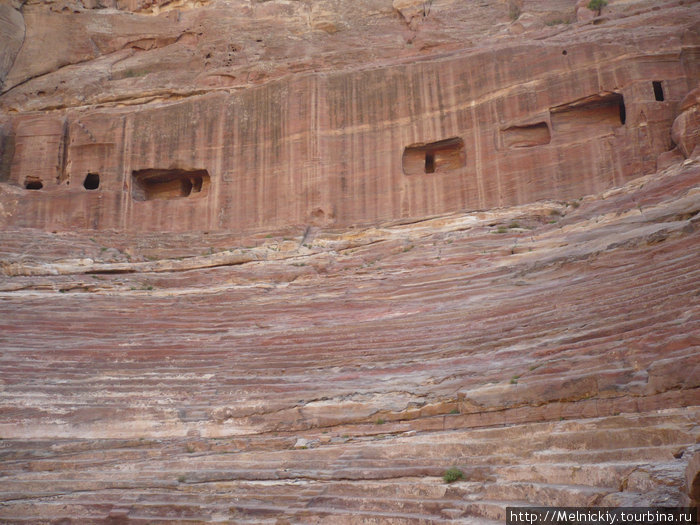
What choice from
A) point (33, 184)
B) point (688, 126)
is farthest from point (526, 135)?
point (33, 184)

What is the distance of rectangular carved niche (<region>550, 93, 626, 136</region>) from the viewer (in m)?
17.6

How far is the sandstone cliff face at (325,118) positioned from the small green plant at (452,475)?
36.5 ft

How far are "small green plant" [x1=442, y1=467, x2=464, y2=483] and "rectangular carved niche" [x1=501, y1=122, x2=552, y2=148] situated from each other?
40.9 feet

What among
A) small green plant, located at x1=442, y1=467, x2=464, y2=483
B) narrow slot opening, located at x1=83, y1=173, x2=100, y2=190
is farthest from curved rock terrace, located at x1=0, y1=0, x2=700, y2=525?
narrow slot opening, located at x1=83, y1=173, x2=100, y2=190

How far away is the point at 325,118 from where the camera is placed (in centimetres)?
2023

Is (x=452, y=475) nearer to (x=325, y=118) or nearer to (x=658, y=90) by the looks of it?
(x=658, y=90)

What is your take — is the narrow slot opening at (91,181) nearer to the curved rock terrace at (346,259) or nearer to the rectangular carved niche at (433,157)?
the curved rock terrace at (346,259)

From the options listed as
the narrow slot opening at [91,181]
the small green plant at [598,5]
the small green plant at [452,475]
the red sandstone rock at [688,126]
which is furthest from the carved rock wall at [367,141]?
the small green plant at [452,475]

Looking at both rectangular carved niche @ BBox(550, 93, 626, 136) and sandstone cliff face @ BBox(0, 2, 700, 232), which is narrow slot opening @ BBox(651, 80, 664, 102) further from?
rectangular carved niche @ BBox(550, 93, 626, 136)

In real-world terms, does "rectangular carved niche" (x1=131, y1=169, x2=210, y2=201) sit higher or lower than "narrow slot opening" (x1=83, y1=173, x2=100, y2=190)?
lower

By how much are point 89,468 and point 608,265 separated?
811cm

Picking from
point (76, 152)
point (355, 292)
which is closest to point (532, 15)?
point (355, 292)

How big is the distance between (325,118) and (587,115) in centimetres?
701

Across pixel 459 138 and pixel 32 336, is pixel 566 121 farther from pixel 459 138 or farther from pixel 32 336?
pixel 32 336
